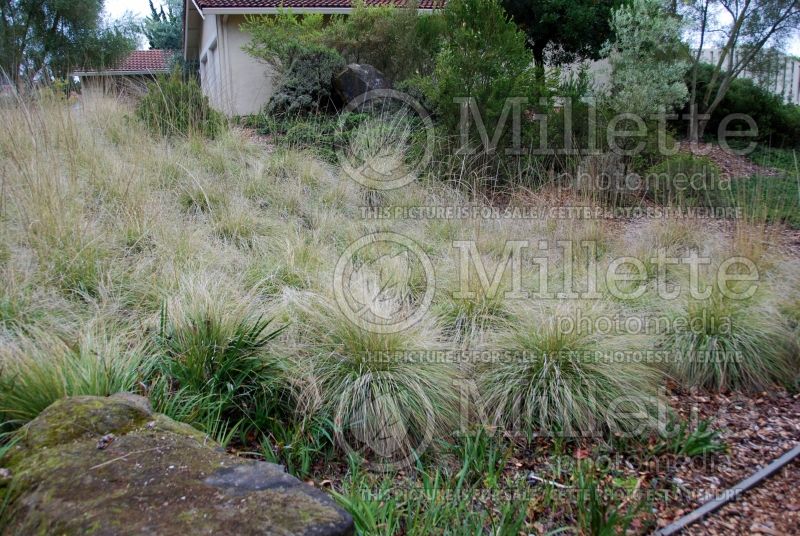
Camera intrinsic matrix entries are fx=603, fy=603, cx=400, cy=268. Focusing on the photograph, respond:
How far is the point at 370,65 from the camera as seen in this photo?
31.2 ft

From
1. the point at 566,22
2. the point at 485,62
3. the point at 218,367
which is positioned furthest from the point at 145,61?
the point at 218,367

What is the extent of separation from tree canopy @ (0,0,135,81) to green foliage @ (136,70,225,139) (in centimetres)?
941

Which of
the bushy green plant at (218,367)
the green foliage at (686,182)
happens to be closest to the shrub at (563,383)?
the bushy green plant at (218,367)

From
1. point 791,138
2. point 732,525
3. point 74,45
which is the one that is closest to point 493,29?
point 732,525

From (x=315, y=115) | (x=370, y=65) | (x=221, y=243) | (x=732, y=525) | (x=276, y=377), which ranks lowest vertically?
(x=732, y=525)

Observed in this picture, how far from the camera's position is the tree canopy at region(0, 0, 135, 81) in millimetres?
15906

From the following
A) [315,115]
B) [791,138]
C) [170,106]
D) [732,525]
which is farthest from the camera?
[791,138]

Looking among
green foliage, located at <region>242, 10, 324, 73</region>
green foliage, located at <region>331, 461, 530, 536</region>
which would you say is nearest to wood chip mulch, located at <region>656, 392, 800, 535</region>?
green foliage, located at <region>331, 461, 530, 536</region>

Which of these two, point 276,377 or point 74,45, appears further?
point 74,45

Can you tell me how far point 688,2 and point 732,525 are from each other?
11.0m

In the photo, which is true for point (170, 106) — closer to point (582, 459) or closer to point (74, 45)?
point (582, 459)

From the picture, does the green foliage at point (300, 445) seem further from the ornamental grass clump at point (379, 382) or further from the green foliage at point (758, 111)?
the green foliage at point (758, 111)

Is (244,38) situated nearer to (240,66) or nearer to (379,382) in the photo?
(240,66)

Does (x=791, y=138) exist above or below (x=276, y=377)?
above
